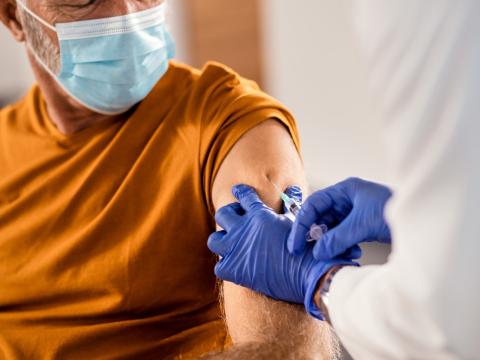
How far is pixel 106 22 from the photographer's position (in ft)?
4.82

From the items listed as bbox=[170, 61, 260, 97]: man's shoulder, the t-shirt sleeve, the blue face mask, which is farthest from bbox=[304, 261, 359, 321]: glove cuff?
the blue face mask

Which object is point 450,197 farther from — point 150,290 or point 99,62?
point 99,62

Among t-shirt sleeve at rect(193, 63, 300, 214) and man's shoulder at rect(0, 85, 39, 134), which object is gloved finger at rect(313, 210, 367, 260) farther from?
man's shoulder at rect(0, 85, 39, 134)

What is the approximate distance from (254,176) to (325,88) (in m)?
2.71

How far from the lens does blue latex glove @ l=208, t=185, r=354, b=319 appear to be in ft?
3.62

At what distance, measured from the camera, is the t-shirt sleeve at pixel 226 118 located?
1399 mm

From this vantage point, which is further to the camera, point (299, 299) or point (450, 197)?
point (299, 299)

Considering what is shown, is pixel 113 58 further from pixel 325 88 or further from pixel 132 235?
pixel 325 88

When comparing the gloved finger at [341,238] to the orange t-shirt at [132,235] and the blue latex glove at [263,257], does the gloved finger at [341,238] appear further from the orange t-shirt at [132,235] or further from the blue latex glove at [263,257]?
the orange t-shirt at [132,235]

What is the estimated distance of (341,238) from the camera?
1015 mm

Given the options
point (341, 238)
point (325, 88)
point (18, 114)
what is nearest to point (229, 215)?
point (341, 238)

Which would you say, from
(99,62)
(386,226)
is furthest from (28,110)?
(386,226)

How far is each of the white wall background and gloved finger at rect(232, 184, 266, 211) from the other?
2244 mm

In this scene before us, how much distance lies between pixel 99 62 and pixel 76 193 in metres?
0.31
